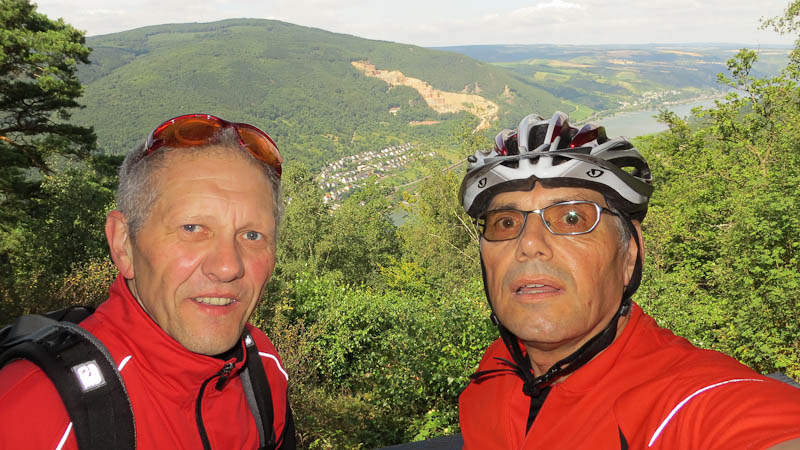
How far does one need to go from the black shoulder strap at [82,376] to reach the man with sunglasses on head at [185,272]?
0.07 metres

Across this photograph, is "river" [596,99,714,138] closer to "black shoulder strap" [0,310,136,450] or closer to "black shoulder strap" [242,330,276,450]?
"black shoulder strap" [242,330,276,450]

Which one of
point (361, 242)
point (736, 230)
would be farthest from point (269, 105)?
point (736, 230)

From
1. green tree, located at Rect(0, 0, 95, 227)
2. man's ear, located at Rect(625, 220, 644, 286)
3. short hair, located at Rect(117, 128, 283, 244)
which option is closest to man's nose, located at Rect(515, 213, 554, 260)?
man's ear, located at Rect(625, 220, 644, 286)

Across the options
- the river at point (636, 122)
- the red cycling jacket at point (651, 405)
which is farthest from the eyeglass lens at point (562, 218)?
the river at point (636, 122)

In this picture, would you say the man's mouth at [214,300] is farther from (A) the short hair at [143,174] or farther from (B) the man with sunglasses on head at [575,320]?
(B) the man with sunglasses on head at [575,320]

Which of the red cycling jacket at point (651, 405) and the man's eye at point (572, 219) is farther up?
the man's eye at point (572, 219)

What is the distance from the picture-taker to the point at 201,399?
5.79 ft

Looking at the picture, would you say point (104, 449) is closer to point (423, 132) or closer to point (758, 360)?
point (758, 360)

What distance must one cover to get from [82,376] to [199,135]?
35.2 inches

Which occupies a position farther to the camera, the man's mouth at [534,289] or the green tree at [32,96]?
the green tree at [32,96]

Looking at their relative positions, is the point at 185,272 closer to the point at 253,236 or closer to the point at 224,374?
the point at 253,236

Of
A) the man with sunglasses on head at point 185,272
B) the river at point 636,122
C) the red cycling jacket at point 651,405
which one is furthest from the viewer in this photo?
the river at point 636,122

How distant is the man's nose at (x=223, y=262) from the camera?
1.67 metres

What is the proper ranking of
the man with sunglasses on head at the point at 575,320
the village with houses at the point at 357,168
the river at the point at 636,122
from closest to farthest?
the man with sunglasses on head at the point at 575,320, the village with houses at the point at 357,168, the river at the point at 636,122
